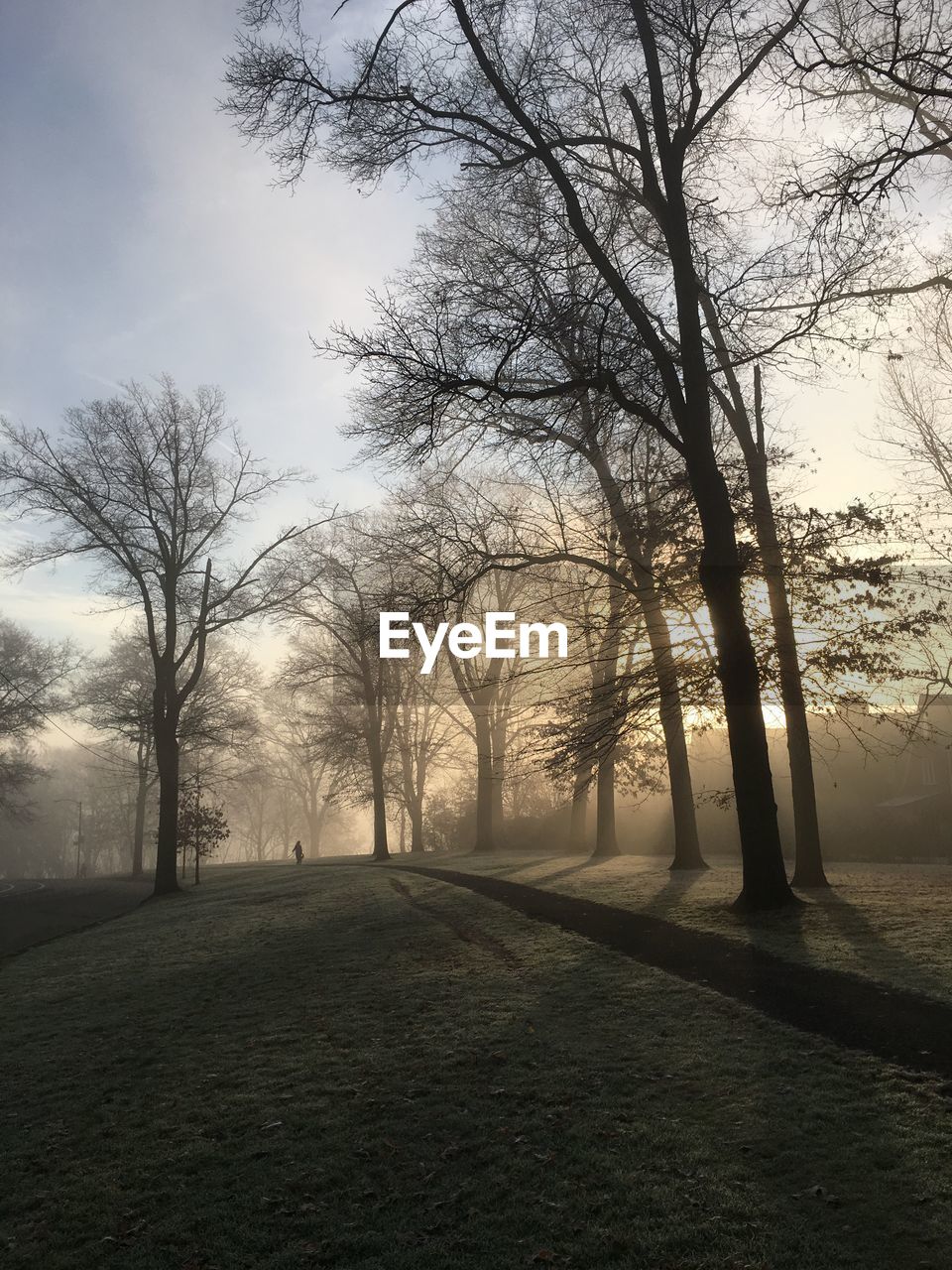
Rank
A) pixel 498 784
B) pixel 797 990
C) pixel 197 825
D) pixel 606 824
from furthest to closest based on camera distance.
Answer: pixel 498 784 < pixel 197 825 < pixel 606 824 < pixel 797 990

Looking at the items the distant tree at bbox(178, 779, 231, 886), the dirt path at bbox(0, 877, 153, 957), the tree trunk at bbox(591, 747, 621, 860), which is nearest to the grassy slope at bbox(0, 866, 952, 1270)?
the dirt path at bbox(0, 877, 153, 957)

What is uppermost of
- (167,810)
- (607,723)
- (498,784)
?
(498,784)

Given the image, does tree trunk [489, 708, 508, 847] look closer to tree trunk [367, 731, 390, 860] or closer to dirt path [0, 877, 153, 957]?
tree trunk [367, 731, 390, 860]

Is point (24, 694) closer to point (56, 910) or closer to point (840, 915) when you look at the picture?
point (56, 910)

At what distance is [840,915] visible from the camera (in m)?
10.8

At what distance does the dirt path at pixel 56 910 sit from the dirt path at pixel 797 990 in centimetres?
1165

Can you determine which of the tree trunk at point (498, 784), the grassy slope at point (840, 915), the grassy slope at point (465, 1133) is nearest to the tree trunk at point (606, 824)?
the grassy slope at point (840, 915)

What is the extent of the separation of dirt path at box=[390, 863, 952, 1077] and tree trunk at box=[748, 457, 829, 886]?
13.4ft

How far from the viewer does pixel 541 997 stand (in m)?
8.26

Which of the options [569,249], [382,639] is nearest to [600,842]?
[382,639]

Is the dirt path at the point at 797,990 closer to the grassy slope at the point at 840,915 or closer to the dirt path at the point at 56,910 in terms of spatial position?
the grassy slope at the point at 840,915

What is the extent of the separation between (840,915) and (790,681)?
4272mm

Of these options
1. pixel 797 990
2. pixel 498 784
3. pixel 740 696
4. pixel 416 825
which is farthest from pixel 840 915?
pixel 416 825

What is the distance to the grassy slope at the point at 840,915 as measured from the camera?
26.7 ft
